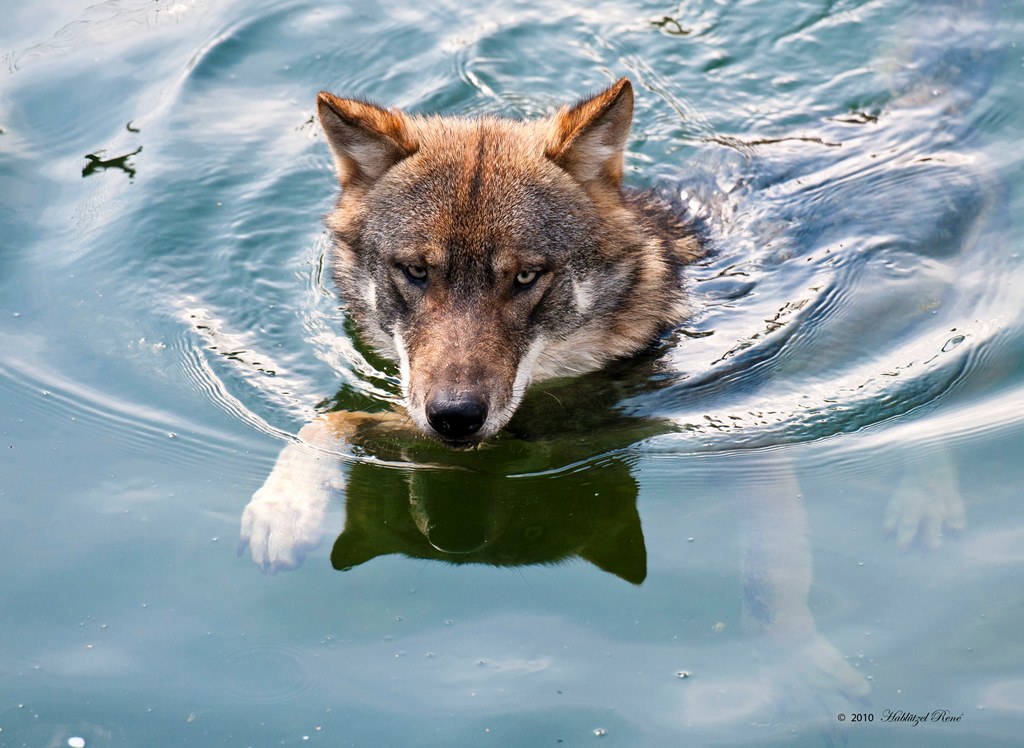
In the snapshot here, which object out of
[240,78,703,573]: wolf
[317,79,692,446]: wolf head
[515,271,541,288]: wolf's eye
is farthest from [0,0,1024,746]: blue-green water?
[515,271,541,288]: wolf's eye

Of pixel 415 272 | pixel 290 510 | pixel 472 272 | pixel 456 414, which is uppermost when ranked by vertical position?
pixel 472 272

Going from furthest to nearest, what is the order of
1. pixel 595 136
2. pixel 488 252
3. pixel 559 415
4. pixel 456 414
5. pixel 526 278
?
pixel 559 415, pixel 595 136, pixel 526 278, pixel 488 252, pixel 456 414

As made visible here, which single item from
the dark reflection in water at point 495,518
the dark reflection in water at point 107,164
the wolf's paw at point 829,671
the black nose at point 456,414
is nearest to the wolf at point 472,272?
the black nose at point 456,414

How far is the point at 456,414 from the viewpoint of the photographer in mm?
4617

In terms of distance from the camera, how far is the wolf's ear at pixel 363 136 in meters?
5.42

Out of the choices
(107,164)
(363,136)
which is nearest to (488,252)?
(363,136)

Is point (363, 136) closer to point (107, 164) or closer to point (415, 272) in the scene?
point (415, 272)

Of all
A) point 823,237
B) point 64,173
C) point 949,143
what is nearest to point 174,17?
point 64,173

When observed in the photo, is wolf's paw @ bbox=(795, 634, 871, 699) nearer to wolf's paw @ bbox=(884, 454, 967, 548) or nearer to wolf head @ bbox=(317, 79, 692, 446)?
wolf's paw @ bbox=(884, 454, 967, 548)

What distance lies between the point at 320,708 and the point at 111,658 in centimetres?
87

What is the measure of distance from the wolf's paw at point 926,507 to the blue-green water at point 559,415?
19 mm

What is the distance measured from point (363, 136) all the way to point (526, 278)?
1117mm

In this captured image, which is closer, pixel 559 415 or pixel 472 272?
pixel 472 272

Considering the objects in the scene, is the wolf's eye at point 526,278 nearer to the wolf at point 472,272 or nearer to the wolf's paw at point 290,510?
the wolf at point 472,272
